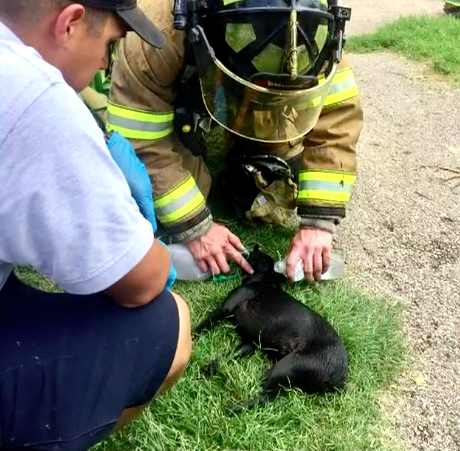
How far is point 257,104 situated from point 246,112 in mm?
73

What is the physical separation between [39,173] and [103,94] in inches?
82.8

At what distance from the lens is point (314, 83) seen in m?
2.31

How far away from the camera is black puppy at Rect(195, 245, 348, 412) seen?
2.25 metres

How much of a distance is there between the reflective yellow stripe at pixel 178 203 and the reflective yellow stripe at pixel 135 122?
22 cm

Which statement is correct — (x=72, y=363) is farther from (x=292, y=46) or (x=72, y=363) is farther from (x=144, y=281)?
(x=292, y=46)

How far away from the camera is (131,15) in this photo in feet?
5.26

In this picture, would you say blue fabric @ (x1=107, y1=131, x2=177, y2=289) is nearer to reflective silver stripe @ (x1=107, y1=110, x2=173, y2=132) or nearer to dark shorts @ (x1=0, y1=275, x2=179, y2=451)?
reflective silver stripe @ (x1=107, y1=110, x2=173, y2=132)

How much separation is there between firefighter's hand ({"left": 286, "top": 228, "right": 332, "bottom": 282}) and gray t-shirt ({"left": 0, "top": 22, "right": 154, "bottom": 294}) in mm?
A: 1342

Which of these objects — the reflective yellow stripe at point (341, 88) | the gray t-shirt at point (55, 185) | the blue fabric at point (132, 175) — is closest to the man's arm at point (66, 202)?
the gray t-shirt at point (55, 185)

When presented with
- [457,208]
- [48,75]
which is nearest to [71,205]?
[48,75]

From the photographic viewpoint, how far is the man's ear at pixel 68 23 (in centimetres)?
146

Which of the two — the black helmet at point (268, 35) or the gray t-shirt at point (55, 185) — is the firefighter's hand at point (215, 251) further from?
the gray t-shirt at point (55, 185)

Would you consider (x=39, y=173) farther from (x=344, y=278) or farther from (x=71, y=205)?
(x=344, y=278)

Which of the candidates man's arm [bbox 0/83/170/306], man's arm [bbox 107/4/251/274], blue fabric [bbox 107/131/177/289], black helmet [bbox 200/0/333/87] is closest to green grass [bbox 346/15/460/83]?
man's arm [bbox 107/4/251/274]
